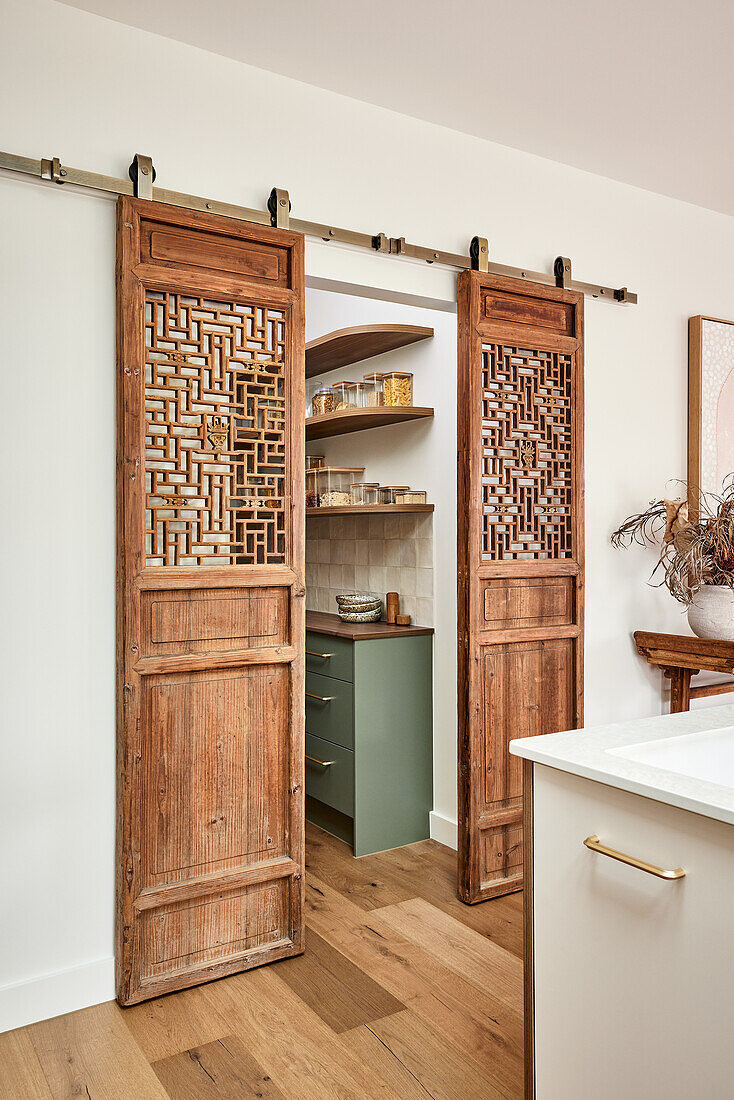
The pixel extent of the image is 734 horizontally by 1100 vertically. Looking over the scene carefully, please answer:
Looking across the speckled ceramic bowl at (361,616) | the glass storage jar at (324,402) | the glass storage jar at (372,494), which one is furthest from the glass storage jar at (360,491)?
the speckled ceramic bowl at (361,616)

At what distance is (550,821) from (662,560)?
2283mm

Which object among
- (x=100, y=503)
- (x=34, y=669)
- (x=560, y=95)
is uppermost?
(x=560, y=95)

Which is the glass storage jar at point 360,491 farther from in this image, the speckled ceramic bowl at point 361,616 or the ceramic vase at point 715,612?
the ceramic vase at point 715,612

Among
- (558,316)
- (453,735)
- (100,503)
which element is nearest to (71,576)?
(100,503)

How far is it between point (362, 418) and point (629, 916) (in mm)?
2648

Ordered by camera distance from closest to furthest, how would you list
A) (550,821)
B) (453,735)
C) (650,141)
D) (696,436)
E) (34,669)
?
(550,821) → (34,669) → (650,141) → (453,735) → (696,436)

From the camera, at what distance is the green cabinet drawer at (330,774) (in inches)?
134

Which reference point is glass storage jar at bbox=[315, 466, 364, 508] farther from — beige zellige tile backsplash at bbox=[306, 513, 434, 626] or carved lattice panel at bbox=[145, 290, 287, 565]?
carved lattice panel at bbox=[145, 290, 287, 565]

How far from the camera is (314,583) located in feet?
15.0

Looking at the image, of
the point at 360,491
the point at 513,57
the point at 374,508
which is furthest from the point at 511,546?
the point at 513,57

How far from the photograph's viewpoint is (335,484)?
404 centimetres

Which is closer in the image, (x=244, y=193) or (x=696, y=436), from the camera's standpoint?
(x=244, y=193)

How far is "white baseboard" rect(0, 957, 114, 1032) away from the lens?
7.07ft

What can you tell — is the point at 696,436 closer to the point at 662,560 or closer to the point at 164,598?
the point at 662,560
